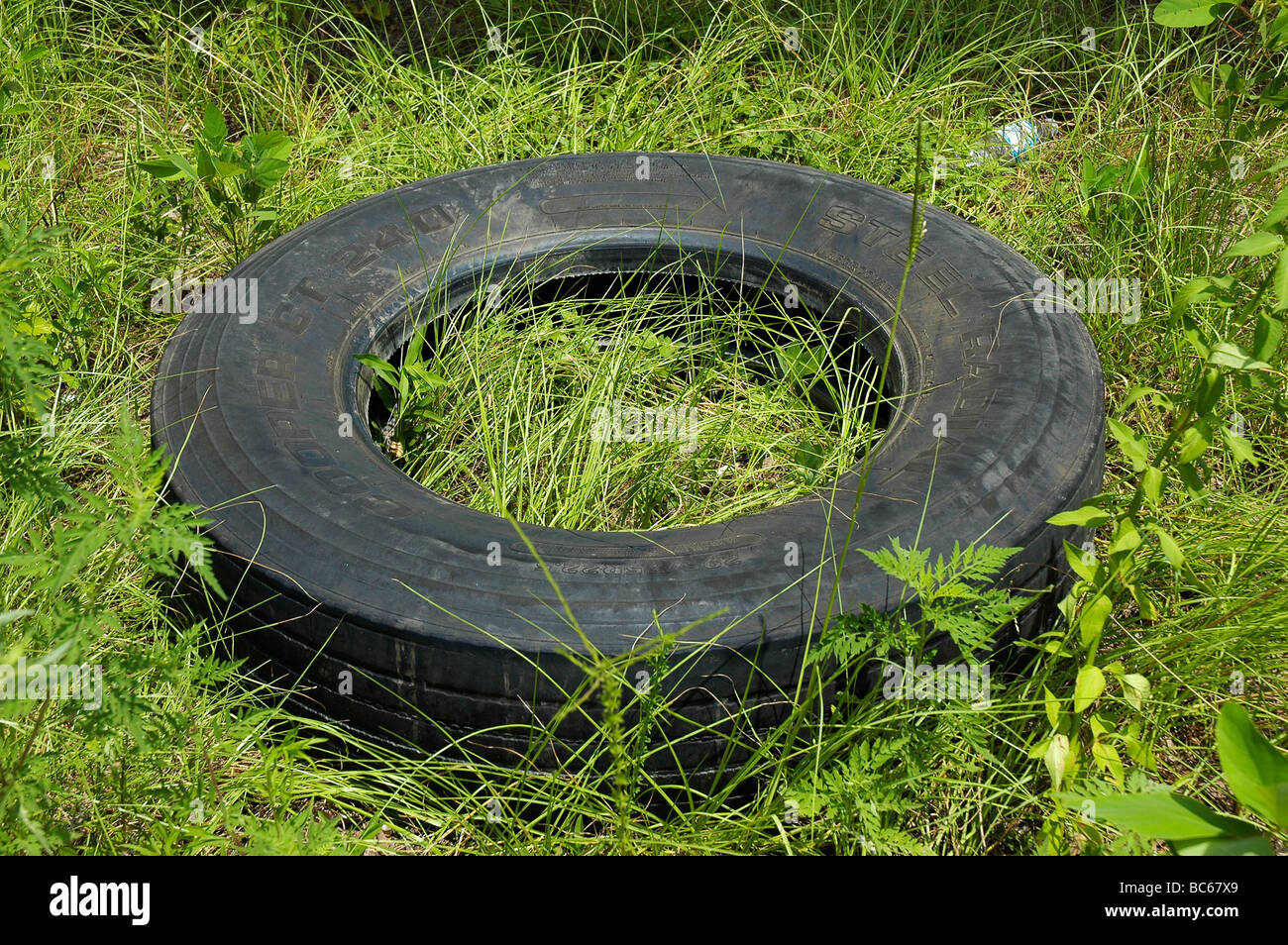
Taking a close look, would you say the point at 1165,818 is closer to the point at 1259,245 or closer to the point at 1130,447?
the point at 1130,447

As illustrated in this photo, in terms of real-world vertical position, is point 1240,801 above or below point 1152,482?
below

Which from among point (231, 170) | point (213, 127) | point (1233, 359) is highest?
point (213, 127)

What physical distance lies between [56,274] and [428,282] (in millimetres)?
1088

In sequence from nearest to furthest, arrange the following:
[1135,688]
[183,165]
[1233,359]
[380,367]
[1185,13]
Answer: [1233,359] < [1135,688] < [1185,13] < [380,367] < [183,165]

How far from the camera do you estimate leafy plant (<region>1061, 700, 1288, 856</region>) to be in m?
1.12

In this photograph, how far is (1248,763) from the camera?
3.78ft

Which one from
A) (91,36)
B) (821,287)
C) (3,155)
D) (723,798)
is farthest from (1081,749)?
(91,36)

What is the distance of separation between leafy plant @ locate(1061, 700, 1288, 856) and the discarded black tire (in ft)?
2.49

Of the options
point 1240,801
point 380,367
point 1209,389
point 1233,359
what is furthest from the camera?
point 380,367

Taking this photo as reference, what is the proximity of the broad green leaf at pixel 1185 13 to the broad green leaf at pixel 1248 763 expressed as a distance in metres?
1.40

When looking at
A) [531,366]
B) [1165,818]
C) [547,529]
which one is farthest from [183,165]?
[1165,818]

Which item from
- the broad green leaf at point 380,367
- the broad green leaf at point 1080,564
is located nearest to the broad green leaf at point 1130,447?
the broad green leaf at point 1080,564

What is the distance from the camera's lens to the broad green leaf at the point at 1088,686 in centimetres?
179

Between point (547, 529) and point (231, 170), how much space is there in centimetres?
151
